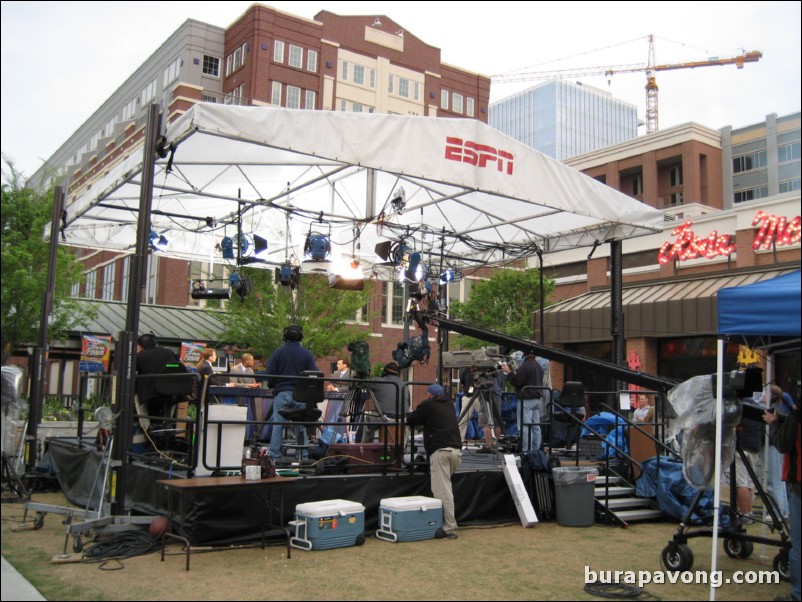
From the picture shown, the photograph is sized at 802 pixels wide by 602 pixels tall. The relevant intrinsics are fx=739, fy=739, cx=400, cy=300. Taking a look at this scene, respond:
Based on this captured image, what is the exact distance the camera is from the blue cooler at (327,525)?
7676 millimetres

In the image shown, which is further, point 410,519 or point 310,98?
point 310,98

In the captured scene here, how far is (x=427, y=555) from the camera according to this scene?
300 inches

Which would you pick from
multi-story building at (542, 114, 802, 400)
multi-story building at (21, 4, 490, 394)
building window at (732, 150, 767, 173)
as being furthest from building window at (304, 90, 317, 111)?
building window at (732, 150, 767, 173)

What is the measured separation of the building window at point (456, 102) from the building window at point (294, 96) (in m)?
13.7

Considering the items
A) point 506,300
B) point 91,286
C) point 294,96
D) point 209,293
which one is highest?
point 294,96

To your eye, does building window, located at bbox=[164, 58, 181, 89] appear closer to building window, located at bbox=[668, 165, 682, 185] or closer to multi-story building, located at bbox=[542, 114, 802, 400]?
multi-story building, located at bbox=[542, 114, 802, 400]

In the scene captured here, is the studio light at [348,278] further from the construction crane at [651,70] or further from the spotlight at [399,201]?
the construction crane at [651,70]

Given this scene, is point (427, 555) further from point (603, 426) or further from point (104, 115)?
point (104, 115)

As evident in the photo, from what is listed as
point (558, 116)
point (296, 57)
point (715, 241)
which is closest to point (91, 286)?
point (296, 57)

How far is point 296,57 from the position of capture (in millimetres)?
47094

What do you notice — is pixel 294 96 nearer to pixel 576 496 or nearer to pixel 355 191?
pixel 355 191

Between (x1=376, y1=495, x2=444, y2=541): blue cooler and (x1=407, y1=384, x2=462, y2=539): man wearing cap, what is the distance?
0.15m

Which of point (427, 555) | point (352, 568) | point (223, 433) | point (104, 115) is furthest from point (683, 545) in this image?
point (104, 115)

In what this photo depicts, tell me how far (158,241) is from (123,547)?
9219 millimetres
